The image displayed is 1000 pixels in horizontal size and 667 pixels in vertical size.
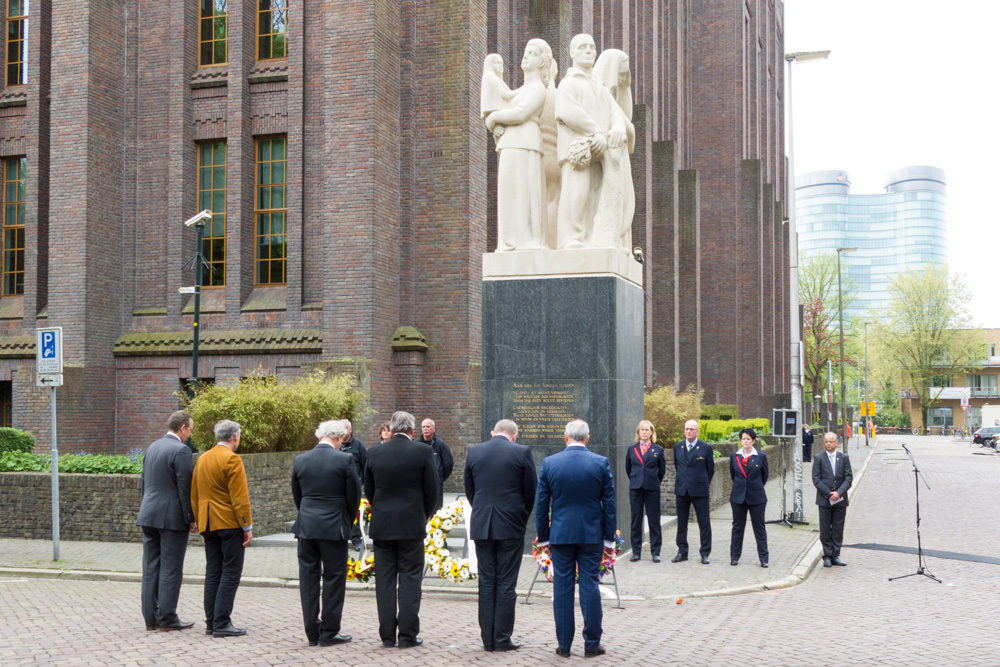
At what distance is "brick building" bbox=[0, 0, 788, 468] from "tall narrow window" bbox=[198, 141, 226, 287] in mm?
54

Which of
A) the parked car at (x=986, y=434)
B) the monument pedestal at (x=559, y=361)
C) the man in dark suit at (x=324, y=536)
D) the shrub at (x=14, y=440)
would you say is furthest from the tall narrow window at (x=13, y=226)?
the parked car at (x=986, y=434)

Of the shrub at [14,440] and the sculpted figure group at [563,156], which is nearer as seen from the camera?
the sculpted figure group at [563,156]

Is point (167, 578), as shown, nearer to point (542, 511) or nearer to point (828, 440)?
point (542, 511)

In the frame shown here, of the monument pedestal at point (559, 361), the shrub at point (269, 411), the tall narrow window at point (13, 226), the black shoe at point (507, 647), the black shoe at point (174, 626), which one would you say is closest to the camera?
the black shoe at point (507, 647)

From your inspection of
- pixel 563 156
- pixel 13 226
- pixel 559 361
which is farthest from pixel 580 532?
pixel 13 226

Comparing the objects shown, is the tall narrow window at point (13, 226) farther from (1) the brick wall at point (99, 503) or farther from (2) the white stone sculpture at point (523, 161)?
(2) the white stone sculpture at point (523, 161)

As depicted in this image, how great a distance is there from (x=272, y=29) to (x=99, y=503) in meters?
12.8

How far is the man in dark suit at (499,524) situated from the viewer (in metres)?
8.20

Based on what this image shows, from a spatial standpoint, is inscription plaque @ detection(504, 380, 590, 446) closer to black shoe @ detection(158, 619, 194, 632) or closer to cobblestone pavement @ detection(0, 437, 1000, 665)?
cobblestone pavement @ detection(0, 437, 1000, 665)

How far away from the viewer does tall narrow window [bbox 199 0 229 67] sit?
941 inches

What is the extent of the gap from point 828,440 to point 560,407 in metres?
3.99

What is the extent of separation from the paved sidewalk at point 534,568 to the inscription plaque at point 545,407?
1679mm

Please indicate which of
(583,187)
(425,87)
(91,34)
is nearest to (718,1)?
(425,87)

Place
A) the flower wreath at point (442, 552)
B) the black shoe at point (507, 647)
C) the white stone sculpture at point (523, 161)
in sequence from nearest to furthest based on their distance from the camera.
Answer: the black shoe at point (507, 647) → the flower wreath at point (442, 552) → the white stone sculpture at point (523, 161)
